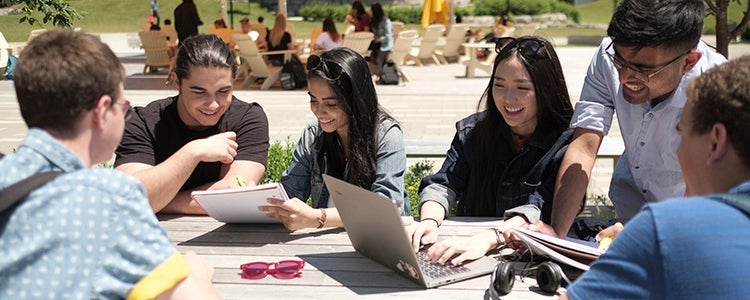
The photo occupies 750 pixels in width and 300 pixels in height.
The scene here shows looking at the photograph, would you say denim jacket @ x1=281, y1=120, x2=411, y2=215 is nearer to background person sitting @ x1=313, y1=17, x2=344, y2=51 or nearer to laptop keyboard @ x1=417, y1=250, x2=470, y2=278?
laptop keyboard @ x1=417, y1=250, x2=470, y2=278

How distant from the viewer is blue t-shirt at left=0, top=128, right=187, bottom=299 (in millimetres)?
1363

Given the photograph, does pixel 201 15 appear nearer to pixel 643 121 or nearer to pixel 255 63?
pixel 255 63

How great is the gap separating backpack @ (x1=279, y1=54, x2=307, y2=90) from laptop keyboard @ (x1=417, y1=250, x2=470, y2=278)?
414 inches

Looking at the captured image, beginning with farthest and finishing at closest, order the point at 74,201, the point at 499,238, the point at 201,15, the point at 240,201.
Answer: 1. the point at 201,15
2. the point at 240,201
3. the point at 499,238
4. the point at 74,201

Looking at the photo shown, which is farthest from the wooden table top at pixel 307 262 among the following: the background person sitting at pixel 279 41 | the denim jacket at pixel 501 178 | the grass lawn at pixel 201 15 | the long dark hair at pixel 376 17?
the grass lawn at pixel 201 15

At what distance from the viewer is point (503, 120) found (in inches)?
120

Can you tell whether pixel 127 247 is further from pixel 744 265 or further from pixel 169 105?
pixel 169 105

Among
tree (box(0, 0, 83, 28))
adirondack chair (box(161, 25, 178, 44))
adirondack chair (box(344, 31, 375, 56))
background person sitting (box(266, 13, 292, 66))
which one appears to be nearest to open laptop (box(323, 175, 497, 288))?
tree (box(0, 0, 83, 28))

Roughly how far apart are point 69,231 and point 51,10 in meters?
3.48

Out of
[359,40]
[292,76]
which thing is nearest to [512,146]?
[292,76]

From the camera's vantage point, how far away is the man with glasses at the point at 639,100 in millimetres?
2527

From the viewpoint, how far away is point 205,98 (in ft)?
10.1

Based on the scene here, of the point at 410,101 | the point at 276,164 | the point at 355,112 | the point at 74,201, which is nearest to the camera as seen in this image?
the point at 74,201

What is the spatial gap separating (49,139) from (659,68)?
185 centimetres
